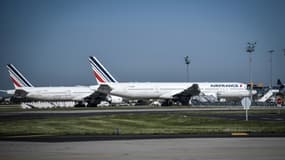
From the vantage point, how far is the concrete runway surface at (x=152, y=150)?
15908 mm

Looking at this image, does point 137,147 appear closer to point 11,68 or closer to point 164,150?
point 164,150

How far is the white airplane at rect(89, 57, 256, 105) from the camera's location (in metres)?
92.4

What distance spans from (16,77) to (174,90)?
119 ft

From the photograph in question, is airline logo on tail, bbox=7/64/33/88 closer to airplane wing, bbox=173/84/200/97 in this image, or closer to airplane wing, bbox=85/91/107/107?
airplane wing, bbox=85/91/107/107

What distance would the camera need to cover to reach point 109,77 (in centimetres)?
9862

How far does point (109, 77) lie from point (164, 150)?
81.2m

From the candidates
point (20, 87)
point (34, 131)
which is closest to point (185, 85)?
point (20, 87)

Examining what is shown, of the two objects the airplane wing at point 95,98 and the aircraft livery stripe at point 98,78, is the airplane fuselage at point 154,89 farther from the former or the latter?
the airplane wing at point 95,98

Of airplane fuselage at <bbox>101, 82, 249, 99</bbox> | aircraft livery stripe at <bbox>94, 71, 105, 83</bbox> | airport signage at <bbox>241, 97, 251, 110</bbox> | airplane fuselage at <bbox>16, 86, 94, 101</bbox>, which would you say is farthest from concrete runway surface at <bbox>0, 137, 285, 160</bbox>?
airplane fuselage at <bbox>16, 86, 94, 101</bbox>

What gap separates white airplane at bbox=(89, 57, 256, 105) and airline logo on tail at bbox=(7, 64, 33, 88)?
61.1 feet

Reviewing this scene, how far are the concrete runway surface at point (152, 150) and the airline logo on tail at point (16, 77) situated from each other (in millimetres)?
84094

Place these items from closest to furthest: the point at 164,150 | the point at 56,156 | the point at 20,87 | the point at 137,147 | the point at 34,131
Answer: the point at 56,156
the point at 164,150
the point at 137,147
the point at 34,131
the point at 20,87

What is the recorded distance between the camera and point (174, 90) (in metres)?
93.1

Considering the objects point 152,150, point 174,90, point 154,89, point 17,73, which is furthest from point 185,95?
point 152,150
